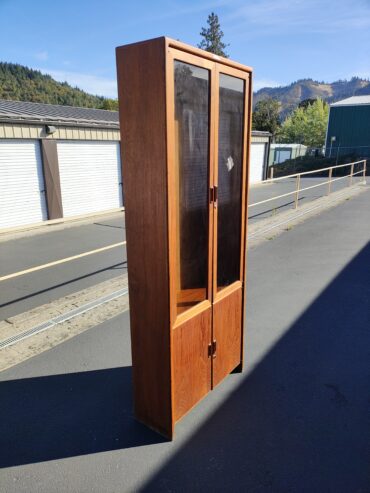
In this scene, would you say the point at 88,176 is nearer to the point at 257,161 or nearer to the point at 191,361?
the point at 191,361

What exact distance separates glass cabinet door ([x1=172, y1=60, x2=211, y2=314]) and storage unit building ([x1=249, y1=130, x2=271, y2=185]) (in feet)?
53.8

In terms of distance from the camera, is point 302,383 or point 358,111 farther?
point 358,111

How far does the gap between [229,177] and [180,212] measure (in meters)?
0.53

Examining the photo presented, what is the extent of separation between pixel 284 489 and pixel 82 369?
71.5 inches

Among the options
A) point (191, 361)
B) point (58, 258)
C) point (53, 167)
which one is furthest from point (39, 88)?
point (191, 361)

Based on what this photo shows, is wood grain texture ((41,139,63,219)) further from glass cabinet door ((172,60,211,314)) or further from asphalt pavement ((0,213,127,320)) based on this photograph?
glass cabinet door ((172,60,211,314))

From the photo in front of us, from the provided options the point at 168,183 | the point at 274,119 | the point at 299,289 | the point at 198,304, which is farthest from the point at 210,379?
the point at 274,119

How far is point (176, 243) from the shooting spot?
211cm

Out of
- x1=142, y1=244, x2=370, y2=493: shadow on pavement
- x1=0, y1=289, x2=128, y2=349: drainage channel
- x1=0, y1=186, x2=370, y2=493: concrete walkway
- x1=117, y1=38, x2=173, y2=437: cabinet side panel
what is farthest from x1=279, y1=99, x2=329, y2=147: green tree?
x1=117, y1=38, x2=173, y2=437: cabinet side panel

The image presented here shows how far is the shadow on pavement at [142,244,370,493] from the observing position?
195cm

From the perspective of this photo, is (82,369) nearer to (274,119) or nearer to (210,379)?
(210,379)

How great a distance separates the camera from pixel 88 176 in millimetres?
10977

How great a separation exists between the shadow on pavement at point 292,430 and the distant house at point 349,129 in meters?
27.4

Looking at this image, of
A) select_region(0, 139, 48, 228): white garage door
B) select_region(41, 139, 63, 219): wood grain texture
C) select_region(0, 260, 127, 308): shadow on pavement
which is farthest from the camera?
select_region(41, 139, 63, 219): wood grain texture
